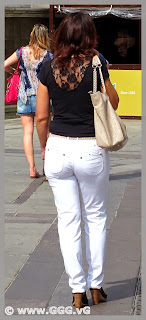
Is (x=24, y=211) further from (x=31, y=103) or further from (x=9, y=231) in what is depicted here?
(x=31, y=103)

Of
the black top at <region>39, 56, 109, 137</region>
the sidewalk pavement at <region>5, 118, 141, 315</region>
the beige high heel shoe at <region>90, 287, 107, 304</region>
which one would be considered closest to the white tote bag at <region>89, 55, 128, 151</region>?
the black top at <region>39, 56, 109, 137</region>

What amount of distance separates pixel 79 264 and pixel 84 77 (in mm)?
1105

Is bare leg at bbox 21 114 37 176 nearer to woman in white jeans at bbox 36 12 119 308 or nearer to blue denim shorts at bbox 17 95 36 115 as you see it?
blue denim shorts at bbox 17 95 36 115

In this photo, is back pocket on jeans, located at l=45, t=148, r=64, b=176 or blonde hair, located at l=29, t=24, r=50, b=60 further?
blonde hair, located at l=29, t=24, r=50, b=60

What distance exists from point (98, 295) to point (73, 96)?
1.23 meters

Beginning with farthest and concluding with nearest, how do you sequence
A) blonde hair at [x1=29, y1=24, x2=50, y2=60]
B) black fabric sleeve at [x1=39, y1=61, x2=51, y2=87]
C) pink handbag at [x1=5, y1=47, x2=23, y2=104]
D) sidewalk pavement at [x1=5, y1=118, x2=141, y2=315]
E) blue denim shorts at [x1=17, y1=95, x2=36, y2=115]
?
1. pink handbag at [x1=5, y1=47, x2=23, y2=104]
2. blue denim shorts at [x1=17, y1=95, x2=36, y2=115]
3. blonde hair at [x1=29, y1=24, x2=50, y2=60]
4. sidewalk pavement at [x1=5, y1=118, x2=141, y2=315]
5. black fabric sleeve at [x1=39, y1=61, x2=51, y2=87]

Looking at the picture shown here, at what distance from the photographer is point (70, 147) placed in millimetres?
4691

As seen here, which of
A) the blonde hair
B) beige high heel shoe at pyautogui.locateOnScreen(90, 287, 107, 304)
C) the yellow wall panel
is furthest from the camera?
the yellow wall panel

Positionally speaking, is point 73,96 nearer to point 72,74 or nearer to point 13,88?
point 72,74

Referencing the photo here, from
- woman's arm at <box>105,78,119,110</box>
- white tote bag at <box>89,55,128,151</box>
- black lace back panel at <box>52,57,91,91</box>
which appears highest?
black lace back panel at <box>52,57,91,91</box>

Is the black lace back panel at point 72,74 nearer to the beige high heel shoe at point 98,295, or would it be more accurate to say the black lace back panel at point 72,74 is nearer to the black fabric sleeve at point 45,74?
the black fabric sleeve at point 45,74

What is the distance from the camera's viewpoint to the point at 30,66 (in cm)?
881

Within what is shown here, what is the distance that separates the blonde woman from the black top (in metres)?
3.88

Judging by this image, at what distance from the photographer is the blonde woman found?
8.76 meters
